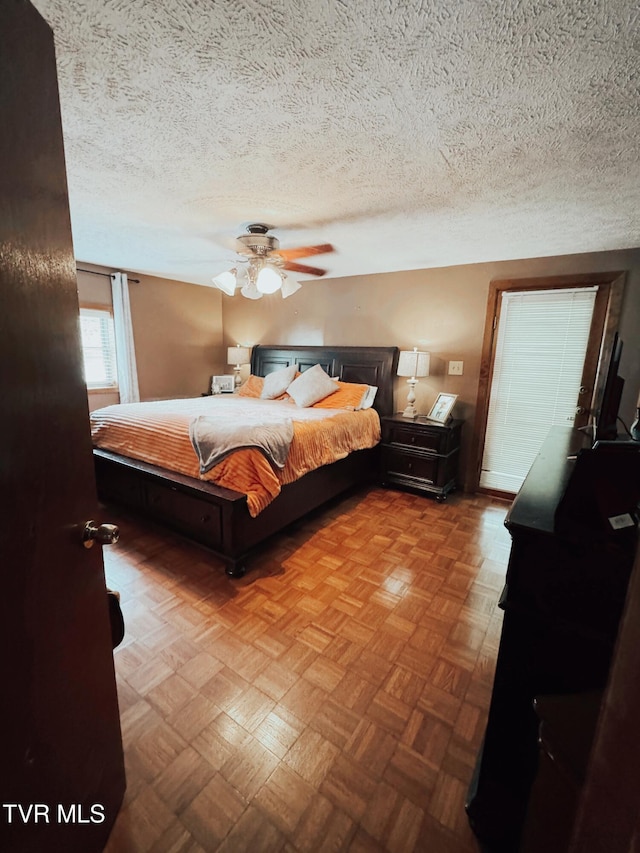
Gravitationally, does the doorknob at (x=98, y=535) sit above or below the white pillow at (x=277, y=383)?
below

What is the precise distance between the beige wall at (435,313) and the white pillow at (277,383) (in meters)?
0.54

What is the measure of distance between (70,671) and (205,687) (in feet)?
2.72

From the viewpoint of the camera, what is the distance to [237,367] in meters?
5.05

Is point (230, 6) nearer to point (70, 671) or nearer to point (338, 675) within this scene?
point (70, 671)

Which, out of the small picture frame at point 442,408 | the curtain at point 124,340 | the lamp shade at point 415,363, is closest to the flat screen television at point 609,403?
the small picture frame at point 442,408

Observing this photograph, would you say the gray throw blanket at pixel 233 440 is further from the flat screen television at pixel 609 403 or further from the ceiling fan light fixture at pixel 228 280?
the flat screen television at pixel 609 403

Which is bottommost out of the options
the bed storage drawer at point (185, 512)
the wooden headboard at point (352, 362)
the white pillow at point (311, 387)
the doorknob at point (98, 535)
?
the bed storage drawer at point (185, 512)

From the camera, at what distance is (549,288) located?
9.75ft

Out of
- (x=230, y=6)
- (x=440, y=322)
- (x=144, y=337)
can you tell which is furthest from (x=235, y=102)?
(x=144, y=337)

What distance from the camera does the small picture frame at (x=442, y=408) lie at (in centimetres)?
332

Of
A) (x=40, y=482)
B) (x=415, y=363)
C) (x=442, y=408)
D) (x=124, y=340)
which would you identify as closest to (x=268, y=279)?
(x=415, y=363)

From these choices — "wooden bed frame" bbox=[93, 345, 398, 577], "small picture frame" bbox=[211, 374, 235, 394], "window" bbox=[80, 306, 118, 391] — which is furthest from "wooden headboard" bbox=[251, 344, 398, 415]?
"window" bbox=[80, 306, 118, 391]

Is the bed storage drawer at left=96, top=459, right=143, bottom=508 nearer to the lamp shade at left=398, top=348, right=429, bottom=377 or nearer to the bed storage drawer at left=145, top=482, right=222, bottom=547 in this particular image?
the bed storage drawer at left=145, top=482, right=222, bottom=547

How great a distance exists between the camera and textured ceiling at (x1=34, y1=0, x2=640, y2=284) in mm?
887
